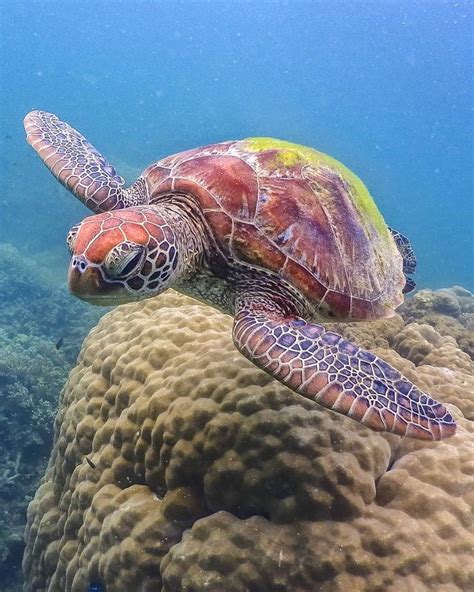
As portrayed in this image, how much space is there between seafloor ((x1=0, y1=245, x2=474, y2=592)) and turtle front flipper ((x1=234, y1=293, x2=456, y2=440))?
52 cm

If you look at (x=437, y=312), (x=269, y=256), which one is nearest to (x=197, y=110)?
(x=437, y=312)

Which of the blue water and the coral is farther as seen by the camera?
the blue water

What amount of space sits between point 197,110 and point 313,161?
318 feet

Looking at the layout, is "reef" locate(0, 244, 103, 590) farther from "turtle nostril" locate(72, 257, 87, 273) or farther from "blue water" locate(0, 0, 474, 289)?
"blue water" locate(0, 0, 474, 289)


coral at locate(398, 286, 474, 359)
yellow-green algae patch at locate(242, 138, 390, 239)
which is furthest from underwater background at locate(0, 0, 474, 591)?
yellow-green algae patch at locate(242, 138, 390, 239)

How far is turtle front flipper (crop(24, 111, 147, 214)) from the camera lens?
4160 millimetres

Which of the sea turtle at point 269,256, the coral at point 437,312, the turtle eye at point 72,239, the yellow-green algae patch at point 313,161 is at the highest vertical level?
Answer: the coral at point 437,312

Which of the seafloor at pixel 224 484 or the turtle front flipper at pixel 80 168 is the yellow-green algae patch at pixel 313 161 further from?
the seafloor at pixel 224 484

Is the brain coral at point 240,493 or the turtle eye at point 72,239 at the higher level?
the turtle eye at point 72,239

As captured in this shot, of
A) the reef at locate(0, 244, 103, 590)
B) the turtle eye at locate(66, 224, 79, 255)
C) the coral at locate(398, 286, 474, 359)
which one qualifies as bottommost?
the reef at locate(0, 244, 103, 590)

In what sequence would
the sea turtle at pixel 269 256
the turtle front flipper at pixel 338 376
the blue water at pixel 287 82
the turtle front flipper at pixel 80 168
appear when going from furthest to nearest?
1. the blue water at pixel 287 82
2. the turtle front flipper at pixel 80 168
3. the sea turtle at pixel 269 256
4. the turtle front flipper at pixel 338 376

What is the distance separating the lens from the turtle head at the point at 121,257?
2.67 meters

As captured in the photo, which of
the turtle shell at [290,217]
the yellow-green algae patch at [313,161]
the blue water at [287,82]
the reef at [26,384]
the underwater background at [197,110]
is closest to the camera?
the turtle shell at [290,217]

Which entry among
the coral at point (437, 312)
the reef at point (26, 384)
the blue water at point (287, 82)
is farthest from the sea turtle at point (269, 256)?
the blue water at point (287, 82)
